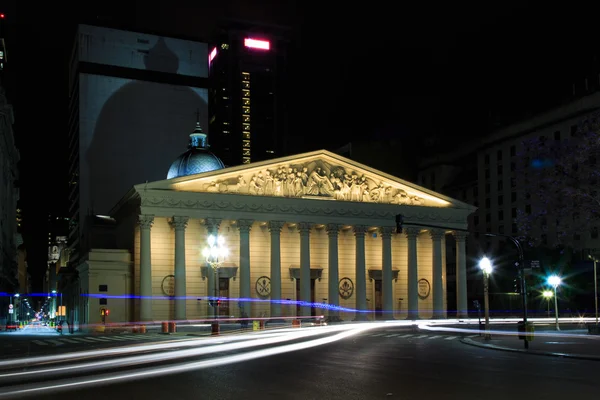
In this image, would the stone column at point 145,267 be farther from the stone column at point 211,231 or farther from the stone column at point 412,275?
the stone column at point 412,275

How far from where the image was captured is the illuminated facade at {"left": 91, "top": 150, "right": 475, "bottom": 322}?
242 ft

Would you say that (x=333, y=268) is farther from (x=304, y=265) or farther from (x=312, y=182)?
(x=312, y=182)

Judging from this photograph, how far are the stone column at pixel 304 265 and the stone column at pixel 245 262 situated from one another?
5.87m

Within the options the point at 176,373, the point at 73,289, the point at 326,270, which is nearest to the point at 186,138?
the point at 73,289

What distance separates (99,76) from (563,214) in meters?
116

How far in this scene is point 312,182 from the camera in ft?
262

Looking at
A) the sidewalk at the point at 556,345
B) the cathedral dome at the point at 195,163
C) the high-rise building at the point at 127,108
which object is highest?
the high-rise building at the point at 127,108

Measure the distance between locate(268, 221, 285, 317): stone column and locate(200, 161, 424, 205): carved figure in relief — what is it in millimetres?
3467

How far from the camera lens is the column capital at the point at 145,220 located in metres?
70.9

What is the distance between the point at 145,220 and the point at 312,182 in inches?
728

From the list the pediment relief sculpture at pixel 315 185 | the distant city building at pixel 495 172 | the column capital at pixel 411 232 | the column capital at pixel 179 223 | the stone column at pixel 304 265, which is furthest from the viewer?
the distant city building at pixel 495 172

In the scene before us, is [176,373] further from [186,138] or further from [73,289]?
[186,138]

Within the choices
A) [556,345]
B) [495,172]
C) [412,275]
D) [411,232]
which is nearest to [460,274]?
[412,275]

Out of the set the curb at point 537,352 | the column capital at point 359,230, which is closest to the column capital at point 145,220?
the column capital at point 359,230
